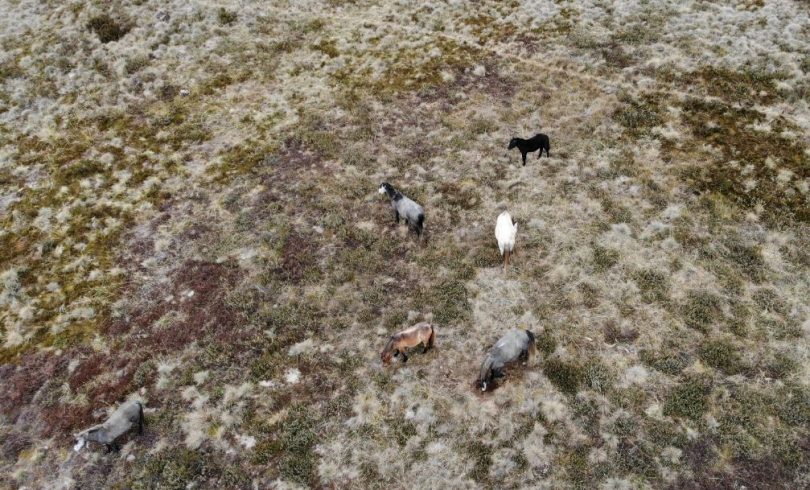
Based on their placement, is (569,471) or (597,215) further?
(597,215)

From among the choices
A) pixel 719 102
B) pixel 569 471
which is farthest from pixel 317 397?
pixel 719 102

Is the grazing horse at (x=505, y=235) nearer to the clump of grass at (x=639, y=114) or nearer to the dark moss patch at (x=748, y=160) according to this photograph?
the dark moss patch at (x=748, y=160)

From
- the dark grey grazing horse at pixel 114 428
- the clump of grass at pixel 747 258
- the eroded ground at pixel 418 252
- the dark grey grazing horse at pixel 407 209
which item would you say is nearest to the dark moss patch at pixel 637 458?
the eroded ground at pixel 418 252

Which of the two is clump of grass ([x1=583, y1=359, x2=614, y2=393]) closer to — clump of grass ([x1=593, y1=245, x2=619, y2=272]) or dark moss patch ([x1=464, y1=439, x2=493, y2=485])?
dark moss patch ([x1=464, y1=439, x2=493, y2=485])

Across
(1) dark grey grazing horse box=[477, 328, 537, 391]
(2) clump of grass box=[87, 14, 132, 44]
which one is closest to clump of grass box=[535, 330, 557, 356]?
(1) dark grey grazing horse box=[477, 328, 537, 391]

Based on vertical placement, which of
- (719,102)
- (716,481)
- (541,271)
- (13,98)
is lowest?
(716,481)

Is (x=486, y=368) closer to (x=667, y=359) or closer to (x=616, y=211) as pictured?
(x=667, y=359)

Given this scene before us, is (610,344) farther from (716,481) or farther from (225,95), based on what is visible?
(225,95)
